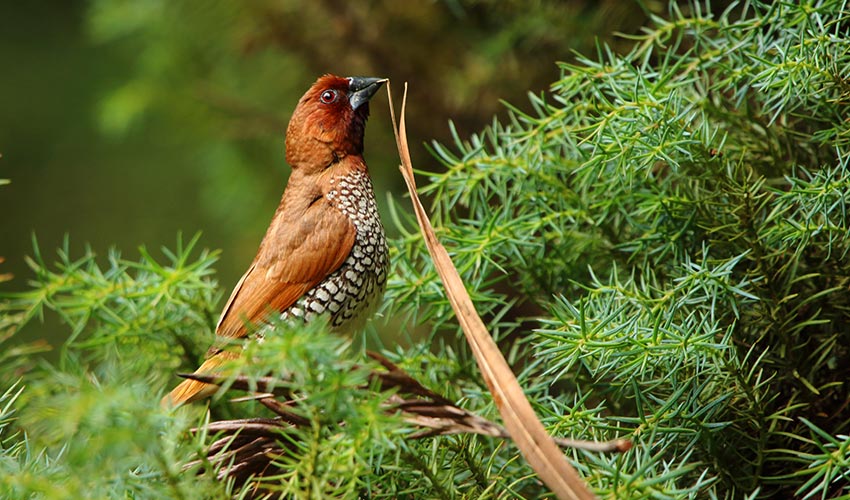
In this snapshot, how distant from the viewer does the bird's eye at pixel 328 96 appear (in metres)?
1.33

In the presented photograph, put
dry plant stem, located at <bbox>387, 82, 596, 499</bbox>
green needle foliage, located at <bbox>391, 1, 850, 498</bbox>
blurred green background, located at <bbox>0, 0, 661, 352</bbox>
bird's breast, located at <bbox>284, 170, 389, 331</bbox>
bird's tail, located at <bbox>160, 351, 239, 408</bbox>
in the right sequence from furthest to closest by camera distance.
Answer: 1. blurred green background, located at <bbox>0, 0, 661, 352</bbox>
2. bird's breast, located at <bbox>284, 170, 389, 331</bbox>
3. bird's tail, located at <bbox>160, 351, 239, 408</bbox>
4. green needle foliage, located at <bbox>391, 1, 850, 498</bbox>
5. dry plant stem, located at <bbox>387, 82, 596, 499</bbox>

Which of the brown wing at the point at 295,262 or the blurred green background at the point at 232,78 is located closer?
the brown wing at the point at 295,262

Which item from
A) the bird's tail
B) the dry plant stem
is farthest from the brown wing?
the dry plant stem

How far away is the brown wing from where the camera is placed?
1188 mm

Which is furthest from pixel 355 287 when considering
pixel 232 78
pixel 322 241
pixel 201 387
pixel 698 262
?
pixel 232 78

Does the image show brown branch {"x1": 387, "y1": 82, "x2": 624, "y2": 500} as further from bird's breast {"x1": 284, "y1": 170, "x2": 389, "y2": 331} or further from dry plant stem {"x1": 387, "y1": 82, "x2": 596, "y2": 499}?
bird's breast {"x1": 284, "y1": 170, "x2": 389, "y2": 331}

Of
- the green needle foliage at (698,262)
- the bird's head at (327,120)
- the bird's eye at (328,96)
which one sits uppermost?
the bird's eye at (328,96)

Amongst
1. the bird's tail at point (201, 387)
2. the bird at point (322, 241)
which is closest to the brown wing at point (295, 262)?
the bird at point (322, 241)

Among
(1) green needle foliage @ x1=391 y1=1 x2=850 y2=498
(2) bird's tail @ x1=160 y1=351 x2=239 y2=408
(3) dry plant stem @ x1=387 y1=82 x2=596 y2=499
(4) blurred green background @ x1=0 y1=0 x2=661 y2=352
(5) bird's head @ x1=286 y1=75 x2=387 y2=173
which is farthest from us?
(4) blurred green background @ x1=0 y1=0 x2=661 y2=352

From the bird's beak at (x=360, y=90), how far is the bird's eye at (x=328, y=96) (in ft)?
0.09

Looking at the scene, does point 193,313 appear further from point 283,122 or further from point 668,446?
point 283,122

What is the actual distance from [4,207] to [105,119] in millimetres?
1126

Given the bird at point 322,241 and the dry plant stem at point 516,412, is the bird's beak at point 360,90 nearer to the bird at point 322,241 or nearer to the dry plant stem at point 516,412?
the bird at point 322,241

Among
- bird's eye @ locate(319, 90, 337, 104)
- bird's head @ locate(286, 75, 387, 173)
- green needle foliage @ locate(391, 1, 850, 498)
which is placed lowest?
green needle foliage @ locate(391, 1, 850, 498)
